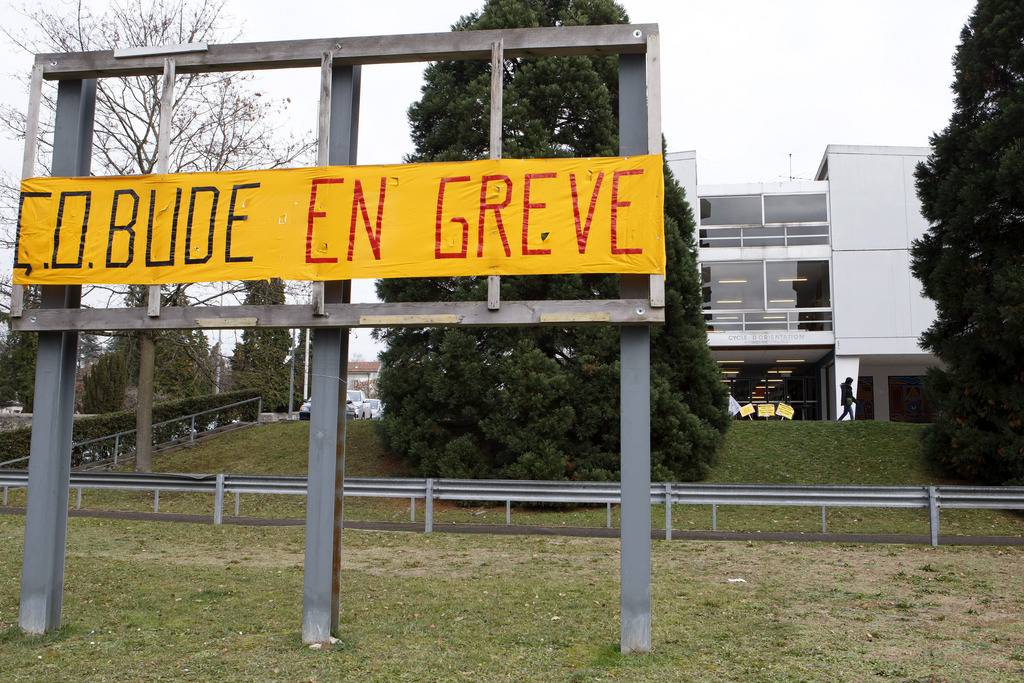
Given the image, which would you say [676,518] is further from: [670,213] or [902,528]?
[670,213]

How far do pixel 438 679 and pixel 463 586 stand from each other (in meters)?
3.21

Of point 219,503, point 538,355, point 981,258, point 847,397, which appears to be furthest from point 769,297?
point 219,503

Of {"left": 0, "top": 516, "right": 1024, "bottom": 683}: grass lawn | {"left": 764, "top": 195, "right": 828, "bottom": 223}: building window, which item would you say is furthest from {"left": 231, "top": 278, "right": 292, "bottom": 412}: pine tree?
{"left": 764, "top": 195, "right": 828, "bottom": 223}: building window

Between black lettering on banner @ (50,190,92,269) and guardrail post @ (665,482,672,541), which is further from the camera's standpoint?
guardrail post @ (665,482,672,541)

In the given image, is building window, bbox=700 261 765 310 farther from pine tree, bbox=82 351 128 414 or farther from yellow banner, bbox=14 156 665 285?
pine tree, bbox=82 351 128 414

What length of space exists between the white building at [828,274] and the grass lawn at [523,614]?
64.7 feet

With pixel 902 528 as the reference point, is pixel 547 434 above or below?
above

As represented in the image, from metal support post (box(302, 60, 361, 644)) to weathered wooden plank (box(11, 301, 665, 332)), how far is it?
0.96 ft

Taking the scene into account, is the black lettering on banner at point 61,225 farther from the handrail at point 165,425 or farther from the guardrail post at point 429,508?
the handrail at point 165,425

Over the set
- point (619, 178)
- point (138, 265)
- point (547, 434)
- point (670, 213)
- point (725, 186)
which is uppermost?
point (725, 186)

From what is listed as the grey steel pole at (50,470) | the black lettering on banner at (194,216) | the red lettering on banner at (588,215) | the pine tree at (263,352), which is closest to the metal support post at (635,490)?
the red lettering on banner at (588,215)

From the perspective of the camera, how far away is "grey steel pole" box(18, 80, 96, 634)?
6.64 meters

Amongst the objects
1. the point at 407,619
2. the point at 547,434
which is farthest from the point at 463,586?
the point at 547,434

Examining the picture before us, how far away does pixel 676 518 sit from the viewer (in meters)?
14.9
